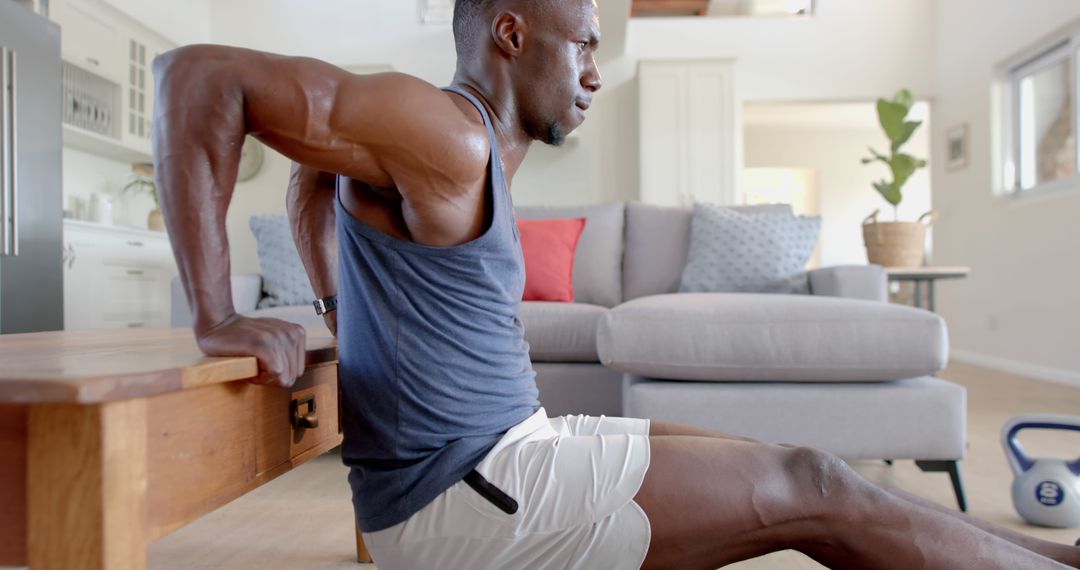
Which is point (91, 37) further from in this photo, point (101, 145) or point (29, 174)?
point (29, 174)

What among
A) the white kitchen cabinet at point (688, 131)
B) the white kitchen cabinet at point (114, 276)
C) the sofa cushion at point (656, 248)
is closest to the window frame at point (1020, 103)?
the white kitchen cabinet at point (688, 131)

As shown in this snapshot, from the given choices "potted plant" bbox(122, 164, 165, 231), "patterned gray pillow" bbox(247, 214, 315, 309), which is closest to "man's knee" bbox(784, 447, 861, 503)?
"patterned gray pillow" bbox(247, 214, 315, 309)

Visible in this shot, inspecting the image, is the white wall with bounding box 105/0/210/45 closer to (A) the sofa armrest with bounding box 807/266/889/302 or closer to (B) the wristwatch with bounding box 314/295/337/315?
(A) the sofa armrest with bounding box 807/266/889/302

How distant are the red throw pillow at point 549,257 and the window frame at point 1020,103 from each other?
3472mm

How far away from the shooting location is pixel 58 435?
0.56 metres

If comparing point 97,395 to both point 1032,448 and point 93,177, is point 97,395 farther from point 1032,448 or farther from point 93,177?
point 93,177

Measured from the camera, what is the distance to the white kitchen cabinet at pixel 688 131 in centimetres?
596

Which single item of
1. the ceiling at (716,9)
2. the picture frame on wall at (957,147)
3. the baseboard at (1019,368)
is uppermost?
the ceiling at (716,9)

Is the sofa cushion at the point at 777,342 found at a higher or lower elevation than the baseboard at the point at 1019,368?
higher

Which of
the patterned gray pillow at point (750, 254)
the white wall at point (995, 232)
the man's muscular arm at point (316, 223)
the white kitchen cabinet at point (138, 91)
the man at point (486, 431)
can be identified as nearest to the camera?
the man at point (486, 431)

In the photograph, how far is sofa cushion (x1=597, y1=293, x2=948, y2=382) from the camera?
2.00 meters

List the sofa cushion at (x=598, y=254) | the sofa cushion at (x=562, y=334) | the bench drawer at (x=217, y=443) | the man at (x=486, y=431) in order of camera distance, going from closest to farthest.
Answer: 1. the bench drawer at (x=217, y=443)
2. the man at (x=486, y=431)
3. the sofa cushion at (x=562, y=334)
4. the sofa cushion at (x=598, y=254)

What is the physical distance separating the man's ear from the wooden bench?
0.44 m

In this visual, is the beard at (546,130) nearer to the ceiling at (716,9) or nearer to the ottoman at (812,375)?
the ottoman at (812,375)
